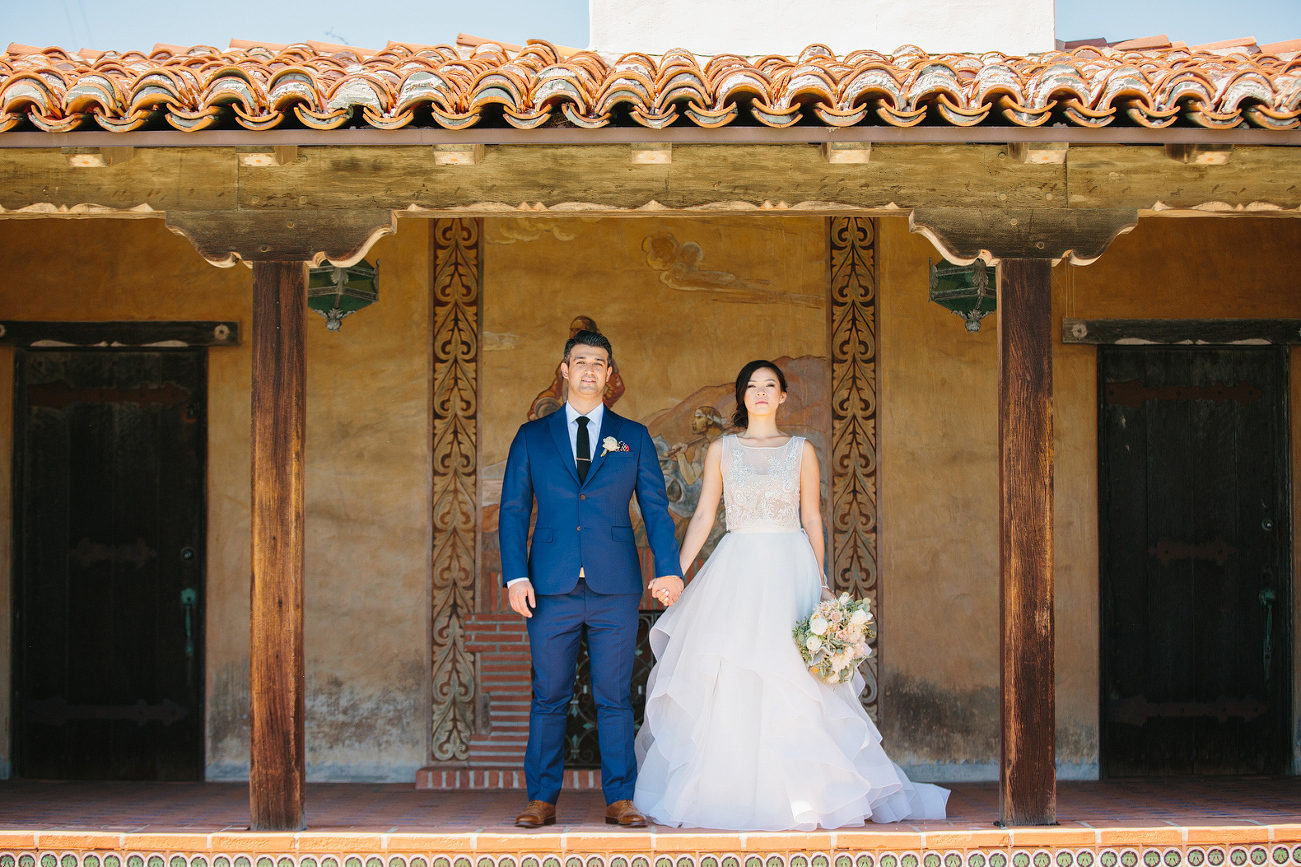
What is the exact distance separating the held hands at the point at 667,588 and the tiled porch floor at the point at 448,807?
98 cm

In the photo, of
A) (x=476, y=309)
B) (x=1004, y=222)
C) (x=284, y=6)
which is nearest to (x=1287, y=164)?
(x=1004, y=222)

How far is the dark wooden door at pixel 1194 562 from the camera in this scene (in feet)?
20.8

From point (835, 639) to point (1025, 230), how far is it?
73.5 inches

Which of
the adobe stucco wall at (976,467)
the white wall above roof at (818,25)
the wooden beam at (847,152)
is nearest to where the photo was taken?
the wooden beam at (847,152)

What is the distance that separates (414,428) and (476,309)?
767 millimetres

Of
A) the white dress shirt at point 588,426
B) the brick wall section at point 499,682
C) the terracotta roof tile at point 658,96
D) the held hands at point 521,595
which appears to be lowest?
the brick wall section at point 499,682

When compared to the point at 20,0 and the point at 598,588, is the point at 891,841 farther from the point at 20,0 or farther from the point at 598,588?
the point at 20,0

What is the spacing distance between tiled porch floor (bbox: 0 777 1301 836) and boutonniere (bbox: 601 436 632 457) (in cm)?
159

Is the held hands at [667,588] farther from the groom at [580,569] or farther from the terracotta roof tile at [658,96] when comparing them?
the terracotta roof tile at [658,96]

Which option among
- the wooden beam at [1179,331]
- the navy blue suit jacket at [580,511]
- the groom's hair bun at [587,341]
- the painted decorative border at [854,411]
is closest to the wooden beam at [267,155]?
the groom's hair bun at [587,341]

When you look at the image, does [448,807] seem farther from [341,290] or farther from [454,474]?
[341,290]

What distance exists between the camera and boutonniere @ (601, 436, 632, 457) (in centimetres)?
490

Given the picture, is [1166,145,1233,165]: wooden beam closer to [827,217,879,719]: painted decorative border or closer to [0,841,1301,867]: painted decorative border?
[827,217,879,719]: painted decorative border

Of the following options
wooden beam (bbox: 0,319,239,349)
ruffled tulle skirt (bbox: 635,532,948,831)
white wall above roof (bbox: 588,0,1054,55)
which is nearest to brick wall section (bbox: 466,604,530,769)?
ruffled tulle skirt (bbox: 635,532,948,831)
